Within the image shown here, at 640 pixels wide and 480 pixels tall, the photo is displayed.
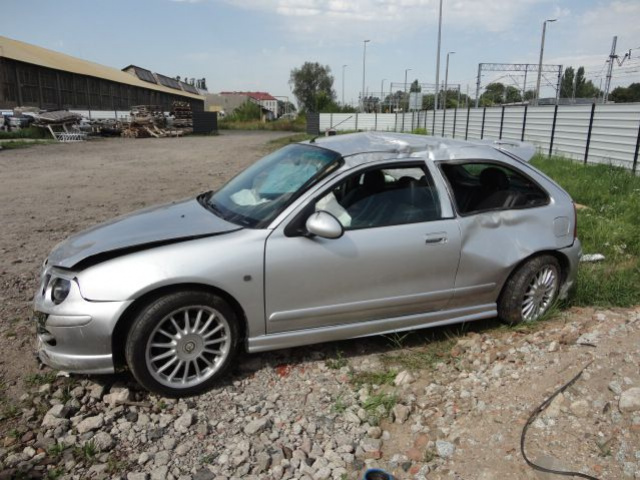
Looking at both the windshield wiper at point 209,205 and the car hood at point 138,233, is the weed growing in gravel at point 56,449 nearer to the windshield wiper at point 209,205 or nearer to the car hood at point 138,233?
the car hood at point 138,233

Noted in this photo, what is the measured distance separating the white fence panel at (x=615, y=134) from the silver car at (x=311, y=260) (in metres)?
10.9

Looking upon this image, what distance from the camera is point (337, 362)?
3.81m

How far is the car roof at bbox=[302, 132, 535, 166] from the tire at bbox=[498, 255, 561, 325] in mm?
962

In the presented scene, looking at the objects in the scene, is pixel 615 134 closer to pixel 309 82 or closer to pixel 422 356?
pixel 422 356

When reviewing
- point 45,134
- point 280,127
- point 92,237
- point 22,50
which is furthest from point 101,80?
point 92,237

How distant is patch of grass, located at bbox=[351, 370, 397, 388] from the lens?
139 inches

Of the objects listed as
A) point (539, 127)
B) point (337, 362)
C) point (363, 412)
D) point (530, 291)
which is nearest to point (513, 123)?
point (539, 127)

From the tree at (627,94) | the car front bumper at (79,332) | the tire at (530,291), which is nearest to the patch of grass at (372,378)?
the tire at (530,291)

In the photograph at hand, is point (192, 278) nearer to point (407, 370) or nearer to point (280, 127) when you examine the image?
point (407, 370)

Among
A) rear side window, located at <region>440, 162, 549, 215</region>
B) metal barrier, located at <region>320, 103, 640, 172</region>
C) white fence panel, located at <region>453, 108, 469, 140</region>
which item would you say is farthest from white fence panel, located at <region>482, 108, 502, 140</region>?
rear side window, located at <region>440, 162, 549, 215</region>

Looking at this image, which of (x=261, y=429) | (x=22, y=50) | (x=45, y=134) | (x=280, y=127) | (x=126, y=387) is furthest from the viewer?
(x=280, y=127)

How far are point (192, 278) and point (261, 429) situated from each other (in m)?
1.01

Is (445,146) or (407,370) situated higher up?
(445,146)

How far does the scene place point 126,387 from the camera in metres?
3.42
